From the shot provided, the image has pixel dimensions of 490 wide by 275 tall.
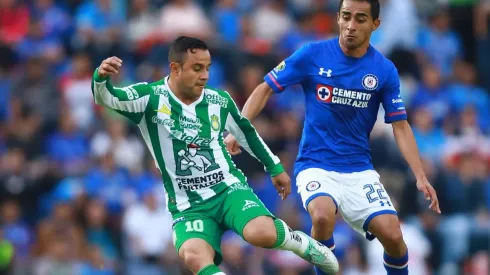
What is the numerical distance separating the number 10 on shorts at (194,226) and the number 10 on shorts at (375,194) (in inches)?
62.1

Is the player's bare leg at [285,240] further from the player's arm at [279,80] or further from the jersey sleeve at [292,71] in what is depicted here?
the jersey sleeve at [292,71]

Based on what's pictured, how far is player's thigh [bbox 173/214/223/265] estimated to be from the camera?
10305 millimetres

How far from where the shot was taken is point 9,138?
1714 centimetres

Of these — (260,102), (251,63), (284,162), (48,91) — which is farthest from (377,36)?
(260,102)

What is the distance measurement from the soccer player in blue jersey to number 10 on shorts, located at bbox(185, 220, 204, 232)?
943 mm

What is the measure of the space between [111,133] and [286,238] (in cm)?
734

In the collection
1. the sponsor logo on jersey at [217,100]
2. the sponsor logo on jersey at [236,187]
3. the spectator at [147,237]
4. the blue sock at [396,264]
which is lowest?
the spectator at [147,237]

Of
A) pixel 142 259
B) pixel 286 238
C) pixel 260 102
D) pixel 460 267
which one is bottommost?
pixel 460 267

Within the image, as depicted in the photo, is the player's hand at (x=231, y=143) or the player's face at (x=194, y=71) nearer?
the player's face at (x=194, y=71)

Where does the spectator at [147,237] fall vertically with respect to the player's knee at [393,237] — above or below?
below

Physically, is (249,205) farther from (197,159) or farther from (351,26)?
(351,26)

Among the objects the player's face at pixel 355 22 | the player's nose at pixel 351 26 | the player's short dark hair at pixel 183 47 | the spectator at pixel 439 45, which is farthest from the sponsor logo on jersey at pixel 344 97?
the spectator at pixel 439 45

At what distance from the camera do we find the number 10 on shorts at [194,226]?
1036cm

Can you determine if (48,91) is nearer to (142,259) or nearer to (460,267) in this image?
(142,259)
